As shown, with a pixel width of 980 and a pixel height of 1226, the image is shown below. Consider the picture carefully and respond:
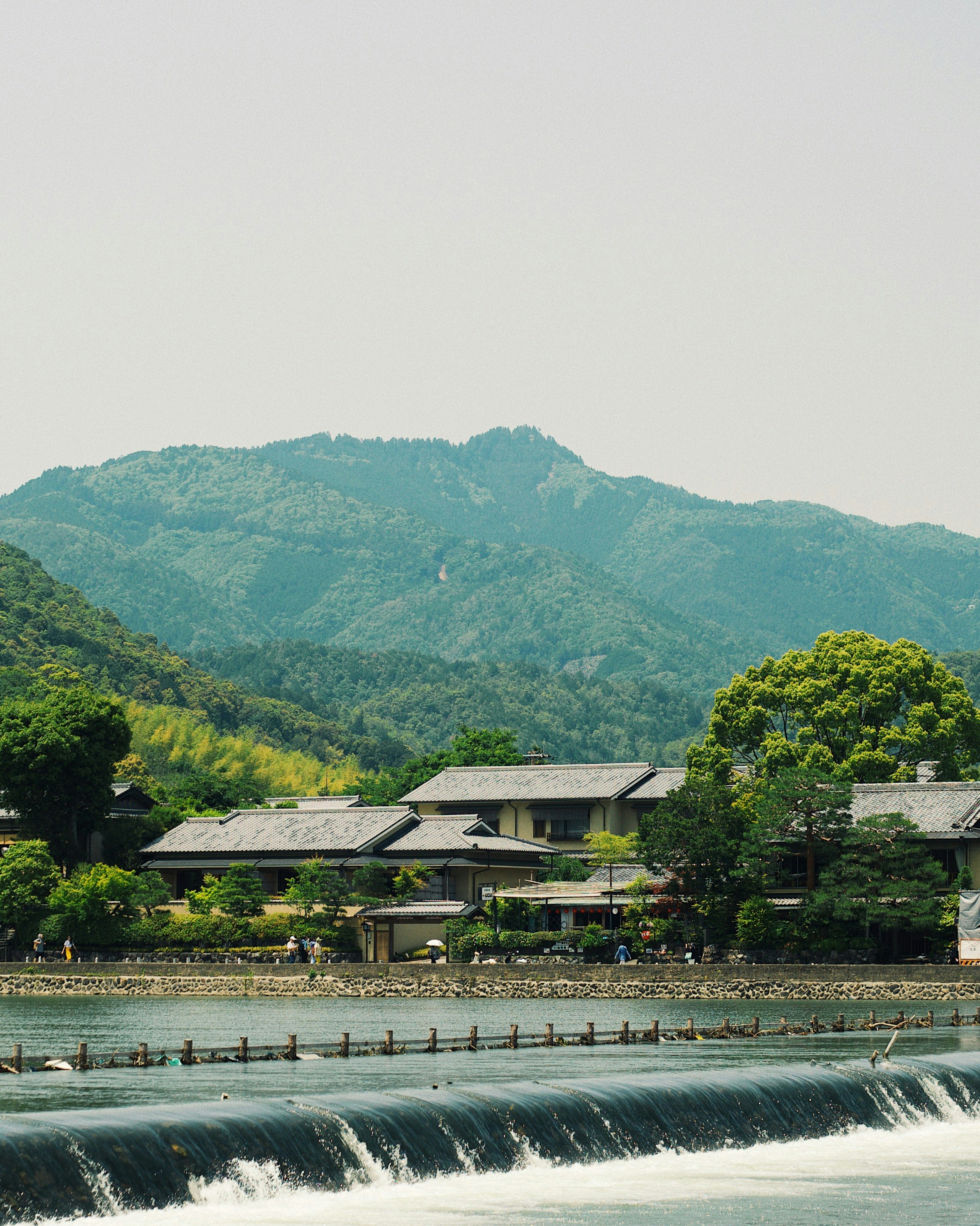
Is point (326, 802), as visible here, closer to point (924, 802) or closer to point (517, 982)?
point (517, 982)

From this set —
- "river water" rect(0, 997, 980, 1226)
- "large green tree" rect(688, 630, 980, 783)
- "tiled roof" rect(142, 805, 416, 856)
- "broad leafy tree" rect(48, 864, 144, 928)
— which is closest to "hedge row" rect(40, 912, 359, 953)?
"broad leafy tree" rect(48, 864, 144, 928)

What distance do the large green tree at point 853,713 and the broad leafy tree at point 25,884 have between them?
2658 centimetres

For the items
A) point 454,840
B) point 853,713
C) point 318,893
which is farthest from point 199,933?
point 853,713

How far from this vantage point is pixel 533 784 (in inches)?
3174

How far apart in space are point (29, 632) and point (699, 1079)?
9773cm

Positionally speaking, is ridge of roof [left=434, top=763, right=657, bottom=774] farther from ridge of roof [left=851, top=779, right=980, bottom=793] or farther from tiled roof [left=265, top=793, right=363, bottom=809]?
ridge of roof [left=851, top=779, right=980, bottom=793]

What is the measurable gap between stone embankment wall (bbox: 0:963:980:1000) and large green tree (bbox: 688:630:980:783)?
12760 mm

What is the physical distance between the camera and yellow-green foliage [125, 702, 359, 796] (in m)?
103

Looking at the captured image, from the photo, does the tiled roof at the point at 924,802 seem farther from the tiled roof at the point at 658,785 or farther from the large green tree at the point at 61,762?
the large green tree at the point at 61,762

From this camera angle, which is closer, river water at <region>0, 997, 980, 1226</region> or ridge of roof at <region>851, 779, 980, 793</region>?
river water at <region>0, 997, 980, 1226</region>

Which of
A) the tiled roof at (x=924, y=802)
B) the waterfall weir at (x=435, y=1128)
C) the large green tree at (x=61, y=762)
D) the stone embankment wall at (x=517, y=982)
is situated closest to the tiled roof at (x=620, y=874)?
the stone embankment wall at (x=517, y=982)

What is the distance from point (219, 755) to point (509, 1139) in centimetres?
8278

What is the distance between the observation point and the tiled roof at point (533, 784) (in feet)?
259

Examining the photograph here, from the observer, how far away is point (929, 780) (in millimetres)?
69438
